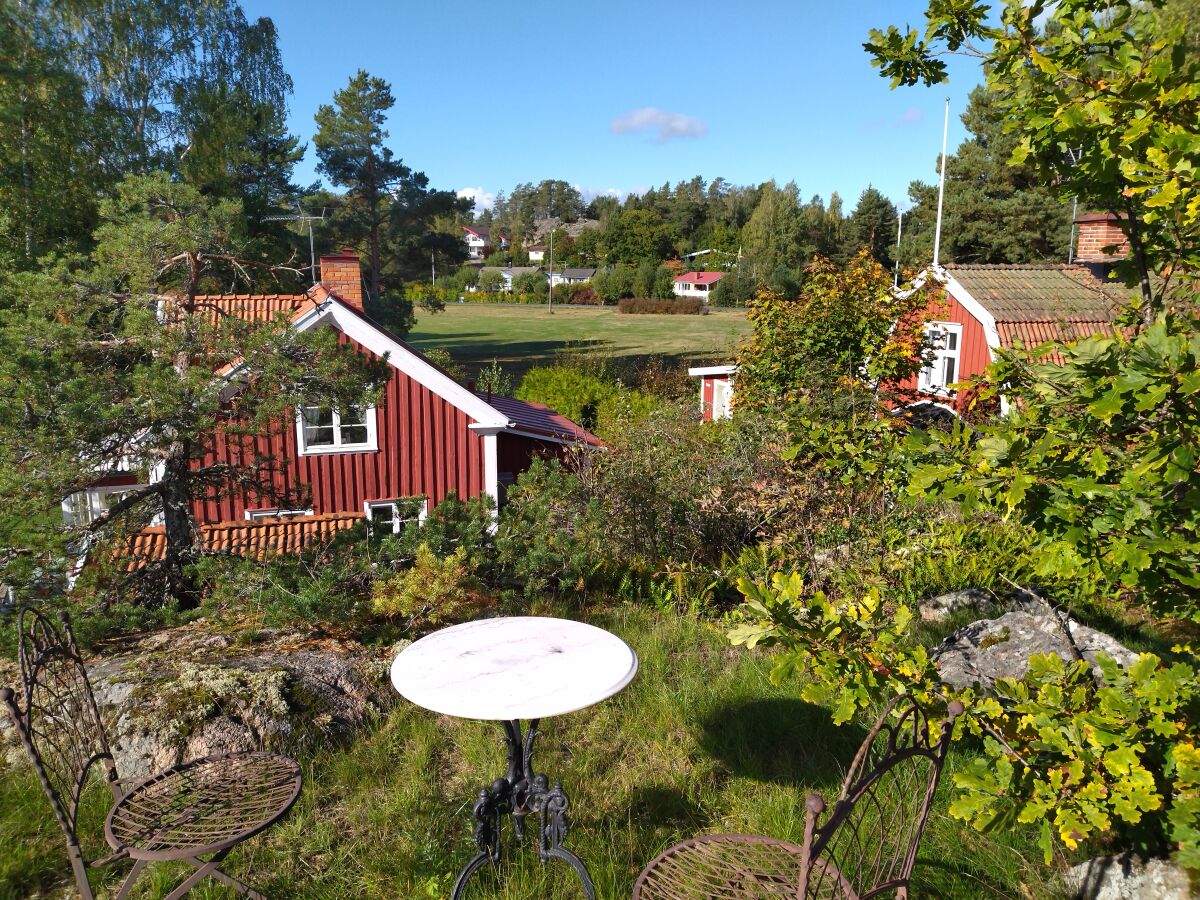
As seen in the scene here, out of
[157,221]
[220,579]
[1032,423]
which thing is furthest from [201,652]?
[1032,423]

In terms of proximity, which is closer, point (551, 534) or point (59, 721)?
point (59, 721)

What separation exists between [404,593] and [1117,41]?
5.03 m

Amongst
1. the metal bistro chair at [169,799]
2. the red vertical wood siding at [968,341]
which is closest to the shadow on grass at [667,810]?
the metal bistro chair at [169,799]

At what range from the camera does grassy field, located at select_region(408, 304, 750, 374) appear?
137 feet

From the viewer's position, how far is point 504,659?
3.37m

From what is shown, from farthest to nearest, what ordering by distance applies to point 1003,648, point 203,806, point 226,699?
1. point 1003,648
2. point 226,699
3. point 203,806

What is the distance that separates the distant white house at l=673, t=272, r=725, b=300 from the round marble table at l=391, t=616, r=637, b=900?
3046 inches

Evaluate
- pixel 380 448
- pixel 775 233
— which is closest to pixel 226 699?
pixel 380 448

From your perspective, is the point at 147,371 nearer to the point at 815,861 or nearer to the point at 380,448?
the point at 815,861

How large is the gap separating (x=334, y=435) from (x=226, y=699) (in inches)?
350

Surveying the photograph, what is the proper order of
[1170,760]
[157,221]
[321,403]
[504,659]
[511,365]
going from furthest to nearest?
[511,365]
[321,403]
[157,221]
[504,659]
[1170,760]

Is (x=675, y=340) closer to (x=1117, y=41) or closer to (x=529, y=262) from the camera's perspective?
(x=1117, y=41)

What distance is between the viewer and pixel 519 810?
3.27m

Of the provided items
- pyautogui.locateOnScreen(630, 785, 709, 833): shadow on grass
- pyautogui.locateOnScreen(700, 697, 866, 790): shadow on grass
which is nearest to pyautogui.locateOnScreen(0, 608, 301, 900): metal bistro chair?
pyautogui.locateOnScreen(630, 785, 709, 833): shadow on grass
